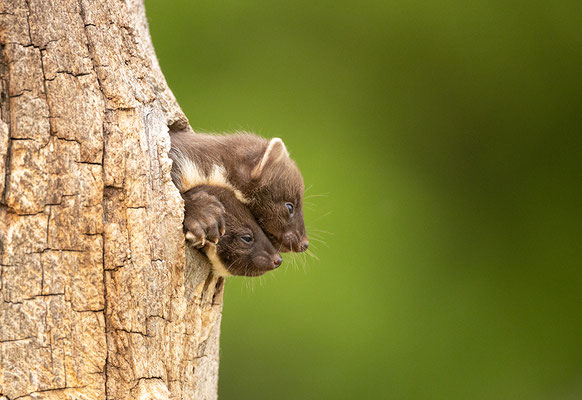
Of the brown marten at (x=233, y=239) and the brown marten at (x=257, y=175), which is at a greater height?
the brown marten at (x=257, y=175)

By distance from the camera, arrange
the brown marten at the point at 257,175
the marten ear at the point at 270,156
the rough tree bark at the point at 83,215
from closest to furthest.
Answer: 1. the rough tree bark at the point at 83,215
2. the brown marten at the point at 257,175
3. the marten ear at the point at 270,156

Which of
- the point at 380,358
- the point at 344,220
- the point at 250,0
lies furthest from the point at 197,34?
the point at 380,358

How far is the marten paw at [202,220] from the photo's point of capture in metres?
2.41

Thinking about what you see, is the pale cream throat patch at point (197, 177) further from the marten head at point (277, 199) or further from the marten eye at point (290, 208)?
the marten eye at point (290, 208)

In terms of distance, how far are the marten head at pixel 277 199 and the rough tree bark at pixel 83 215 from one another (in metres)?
0.55

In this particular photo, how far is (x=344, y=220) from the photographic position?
5160 mm

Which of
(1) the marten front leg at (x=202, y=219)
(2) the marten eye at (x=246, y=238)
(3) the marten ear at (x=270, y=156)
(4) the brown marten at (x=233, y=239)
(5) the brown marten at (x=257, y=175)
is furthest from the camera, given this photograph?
(3) the marten ear at (x=270, y=156)

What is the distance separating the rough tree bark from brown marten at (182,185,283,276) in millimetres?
174

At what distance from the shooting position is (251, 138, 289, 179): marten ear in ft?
9.45

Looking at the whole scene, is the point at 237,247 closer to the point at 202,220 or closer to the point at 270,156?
the point at 202,220

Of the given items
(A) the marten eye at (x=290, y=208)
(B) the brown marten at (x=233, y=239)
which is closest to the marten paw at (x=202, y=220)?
(B) the brown marten at (x=233, y=239)

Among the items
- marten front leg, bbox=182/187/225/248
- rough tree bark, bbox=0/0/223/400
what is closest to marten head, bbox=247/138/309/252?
marten front leg, bbox=182/187/225/248

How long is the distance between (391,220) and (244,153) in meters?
2.46

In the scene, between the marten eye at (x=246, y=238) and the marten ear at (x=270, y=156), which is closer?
the marten eye at (x=246, y=238)
